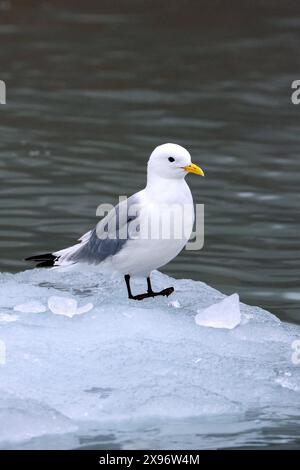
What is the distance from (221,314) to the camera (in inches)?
261

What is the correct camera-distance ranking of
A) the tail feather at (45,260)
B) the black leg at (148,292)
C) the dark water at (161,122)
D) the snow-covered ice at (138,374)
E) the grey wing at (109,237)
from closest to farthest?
the snow-covered ice at (138,374) → the grey wing at (109,237) → the black leg at (148,292) → the tail feather at (45,260) → the dark water at (161,122)

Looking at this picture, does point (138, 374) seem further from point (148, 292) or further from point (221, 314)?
point (148, 292)

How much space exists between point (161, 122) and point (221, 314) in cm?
644

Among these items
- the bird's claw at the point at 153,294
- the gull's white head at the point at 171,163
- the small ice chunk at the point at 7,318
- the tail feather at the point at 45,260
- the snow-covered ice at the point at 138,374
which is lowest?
the snow-covered ice at the point at 138,374

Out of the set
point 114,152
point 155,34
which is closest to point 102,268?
point 114,152

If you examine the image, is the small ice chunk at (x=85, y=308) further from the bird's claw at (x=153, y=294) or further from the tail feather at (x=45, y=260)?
the tail feather at (x=45, y=260)

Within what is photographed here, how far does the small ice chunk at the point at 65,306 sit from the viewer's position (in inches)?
261

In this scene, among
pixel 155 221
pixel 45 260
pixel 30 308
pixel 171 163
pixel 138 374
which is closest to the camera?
pixel 138 374

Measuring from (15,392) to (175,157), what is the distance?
148 cm

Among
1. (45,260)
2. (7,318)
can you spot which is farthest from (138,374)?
(45,260)

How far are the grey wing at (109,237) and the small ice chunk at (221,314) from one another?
53 cm

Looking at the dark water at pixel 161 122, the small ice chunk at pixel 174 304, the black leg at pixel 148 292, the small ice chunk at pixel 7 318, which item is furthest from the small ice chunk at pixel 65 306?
the dark water at pixel 161 122
